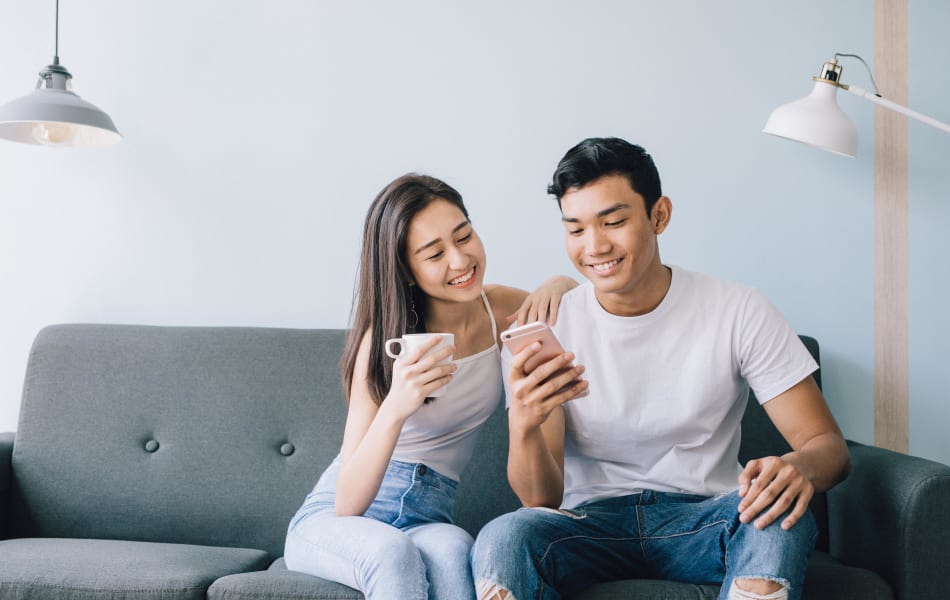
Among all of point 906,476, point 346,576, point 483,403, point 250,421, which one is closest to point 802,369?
point 906,476

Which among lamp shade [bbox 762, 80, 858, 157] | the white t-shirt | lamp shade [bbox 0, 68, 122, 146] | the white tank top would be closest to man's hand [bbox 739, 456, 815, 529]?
the white t-shirt

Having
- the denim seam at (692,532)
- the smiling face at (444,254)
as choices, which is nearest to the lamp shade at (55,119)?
the smiling face at (444,254)

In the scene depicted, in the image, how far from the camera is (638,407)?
1.71 m

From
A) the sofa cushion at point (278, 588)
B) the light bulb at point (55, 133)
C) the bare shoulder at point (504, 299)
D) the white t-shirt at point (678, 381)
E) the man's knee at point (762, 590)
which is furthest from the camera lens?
the light bulb at point (55, 133)

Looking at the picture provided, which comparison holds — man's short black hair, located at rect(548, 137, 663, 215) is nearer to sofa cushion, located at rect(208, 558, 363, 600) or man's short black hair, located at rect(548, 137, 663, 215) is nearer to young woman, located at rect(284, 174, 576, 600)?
young woman, located at rect(284, 174, 576, 600)

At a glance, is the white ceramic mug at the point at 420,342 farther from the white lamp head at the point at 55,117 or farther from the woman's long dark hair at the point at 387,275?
the white lamp head at the point at 55,117

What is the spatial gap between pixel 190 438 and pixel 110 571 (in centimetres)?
50

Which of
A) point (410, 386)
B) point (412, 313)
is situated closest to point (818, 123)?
point (412, 313)

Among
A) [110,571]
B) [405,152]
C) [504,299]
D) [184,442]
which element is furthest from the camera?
[405,152]

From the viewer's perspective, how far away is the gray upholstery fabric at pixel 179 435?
215cm

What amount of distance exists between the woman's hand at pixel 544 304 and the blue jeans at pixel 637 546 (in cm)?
40

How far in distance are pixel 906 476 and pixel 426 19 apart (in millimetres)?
1687

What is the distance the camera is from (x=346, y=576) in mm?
1553

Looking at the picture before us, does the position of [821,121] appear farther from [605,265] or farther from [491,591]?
[491,591]
